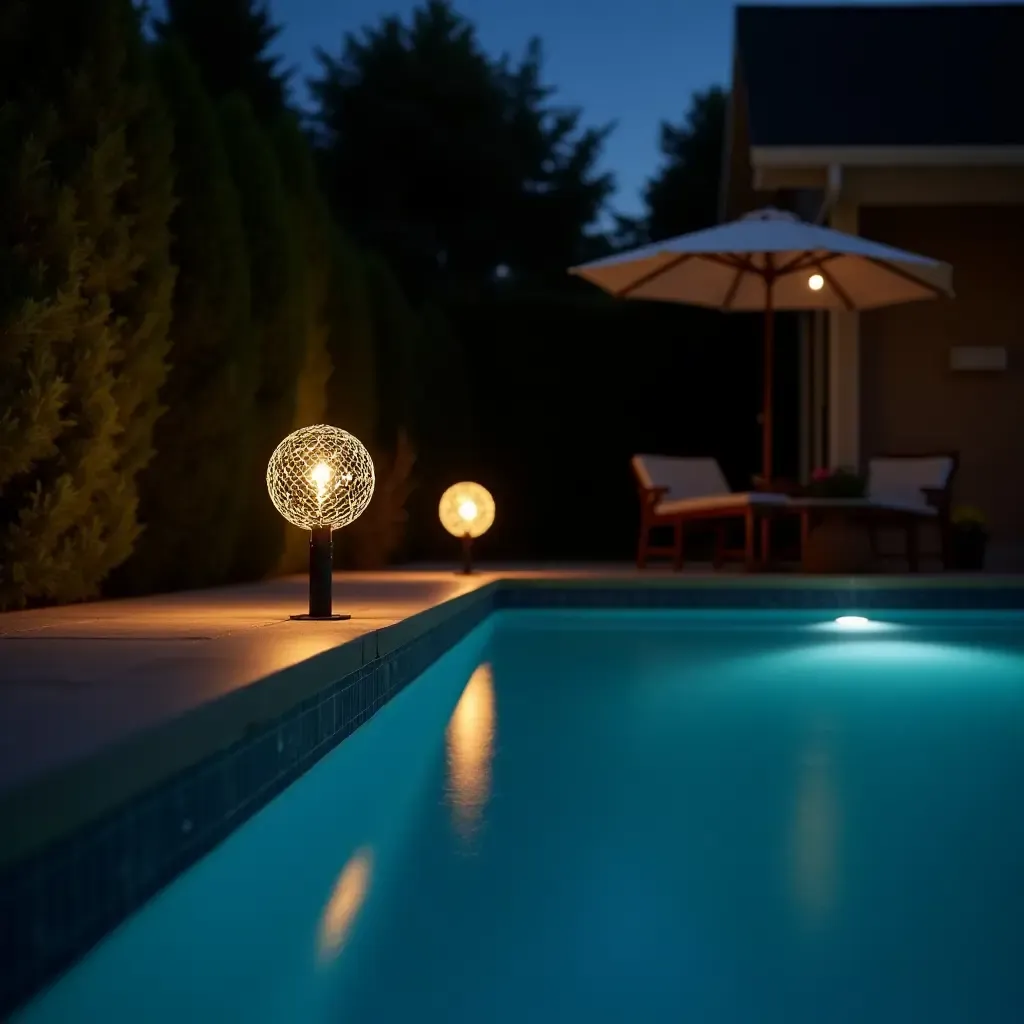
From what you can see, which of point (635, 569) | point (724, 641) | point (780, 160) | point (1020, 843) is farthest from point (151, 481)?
point (780, 160)

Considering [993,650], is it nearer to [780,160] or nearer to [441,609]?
[441,609]

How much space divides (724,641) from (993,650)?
1.28m

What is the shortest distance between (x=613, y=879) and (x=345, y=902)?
52 centimetres

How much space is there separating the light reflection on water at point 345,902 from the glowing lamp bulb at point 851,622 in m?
5.11

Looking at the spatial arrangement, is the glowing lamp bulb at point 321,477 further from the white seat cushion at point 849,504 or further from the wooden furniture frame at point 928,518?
the wooden furniture frame at point 928,518

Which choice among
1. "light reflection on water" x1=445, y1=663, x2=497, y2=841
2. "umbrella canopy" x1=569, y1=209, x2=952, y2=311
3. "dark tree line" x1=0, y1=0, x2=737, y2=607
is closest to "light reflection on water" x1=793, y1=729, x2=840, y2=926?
"light reflection on water" x1=445, y1=663, x2=497, y2=841

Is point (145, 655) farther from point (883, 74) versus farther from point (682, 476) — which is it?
point (883, 74)

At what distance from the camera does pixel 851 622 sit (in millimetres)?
7527

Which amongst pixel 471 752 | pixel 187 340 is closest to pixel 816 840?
pixel 471 752

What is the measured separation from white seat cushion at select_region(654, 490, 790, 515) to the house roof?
300 centimetres

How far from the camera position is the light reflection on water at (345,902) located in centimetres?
220

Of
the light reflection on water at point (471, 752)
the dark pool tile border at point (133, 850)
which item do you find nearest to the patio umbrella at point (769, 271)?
the light reflection on water at point (471, 752)

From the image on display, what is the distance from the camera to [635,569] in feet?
31.7

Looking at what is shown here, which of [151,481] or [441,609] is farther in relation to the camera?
[151,481]
